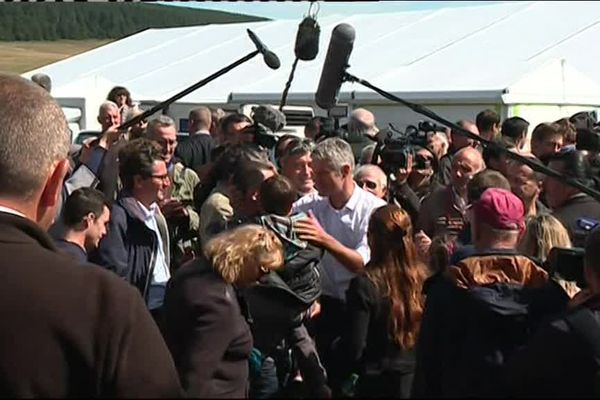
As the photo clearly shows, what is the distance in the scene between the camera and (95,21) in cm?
5509

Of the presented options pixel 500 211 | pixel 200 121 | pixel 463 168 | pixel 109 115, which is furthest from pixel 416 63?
pixel 500 211

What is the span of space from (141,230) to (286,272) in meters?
0.92

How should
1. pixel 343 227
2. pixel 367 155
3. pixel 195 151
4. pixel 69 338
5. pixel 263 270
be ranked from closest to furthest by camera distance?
pixel 69 338
pixel 263 270
pixel 343 227
pixel 367 155
pixel 195 151

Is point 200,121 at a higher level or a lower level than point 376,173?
lower

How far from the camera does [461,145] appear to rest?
26.8 feet

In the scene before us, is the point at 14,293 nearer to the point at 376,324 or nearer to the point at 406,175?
the point at 376,324

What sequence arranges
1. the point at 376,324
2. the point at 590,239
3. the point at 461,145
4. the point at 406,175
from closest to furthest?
the point at 590,239 < the point at 376,324 < the point at 406,175 < the point at 461,145

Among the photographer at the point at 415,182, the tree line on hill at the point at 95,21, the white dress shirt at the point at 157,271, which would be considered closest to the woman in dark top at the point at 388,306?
the white dress shirt at the point at 157,271

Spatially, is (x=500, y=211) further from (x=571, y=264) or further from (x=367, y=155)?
(x=367, y=155)

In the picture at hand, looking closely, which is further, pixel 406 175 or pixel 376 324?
pixel 406 175

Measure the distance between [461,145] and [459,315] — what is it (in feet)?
15.2

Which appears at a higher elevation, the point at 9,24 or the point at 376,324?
the point at 376,324

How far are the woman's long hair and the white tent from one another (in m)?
8.73

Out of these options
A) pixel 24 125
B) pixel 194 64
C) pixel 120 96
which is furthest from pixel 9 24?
pixel 24 125
